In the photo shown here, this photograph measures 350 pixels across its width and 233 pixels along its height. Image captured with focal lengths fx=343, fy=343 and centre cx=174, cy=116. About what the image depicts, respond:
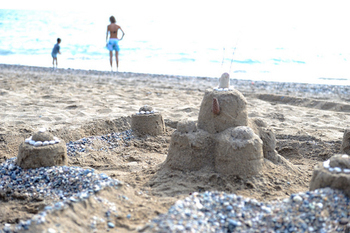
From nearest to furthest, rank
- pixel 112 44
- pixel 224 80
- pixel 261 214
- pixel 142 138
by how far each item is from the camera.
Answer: pixel 261 214, pixel 224 80, pixel 142 138, pixel 112 44

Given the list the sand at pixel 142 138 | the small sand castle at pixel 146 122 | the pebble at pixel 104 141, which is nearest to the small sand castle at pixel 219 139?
the sand at pixel 142 138

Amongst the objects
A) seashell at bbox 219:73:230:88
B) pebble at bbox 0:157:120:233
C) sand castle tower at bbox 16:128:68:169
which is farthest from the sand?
seashell at bbox 219:73:230:88

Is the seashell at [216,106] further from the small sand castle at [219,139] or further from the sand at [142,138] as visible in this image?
the sand at [142,138]

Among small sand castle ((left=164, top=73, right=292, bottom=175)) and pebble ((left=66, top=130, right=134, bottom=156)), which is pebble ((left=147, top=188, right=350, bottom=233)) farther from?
pebble ((left=66, top=130, right=134, bottom=156))

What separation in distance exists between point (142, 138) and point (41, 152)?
1.72 meters

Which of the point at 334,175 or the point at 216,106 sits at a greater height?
the point at 216,106

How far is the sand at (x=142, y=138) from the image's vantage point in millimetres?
2809

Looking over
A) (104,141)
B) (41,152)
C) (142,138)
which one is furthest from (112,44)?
(41,152)

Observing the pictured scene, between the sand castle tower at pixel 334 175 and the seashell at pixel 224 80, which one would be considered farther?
the seashell at pixel 224 80

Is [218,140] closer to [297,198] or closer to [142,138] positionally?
[297,198]

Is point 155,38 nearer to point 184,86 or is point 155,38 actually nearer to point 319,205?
point 184,86

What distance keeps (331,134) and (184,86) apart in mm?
4709

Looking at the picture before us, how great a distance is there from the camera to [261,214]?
253 centimetres

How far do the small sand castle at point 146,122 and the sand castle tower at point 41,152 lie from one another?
1542 millimetres
